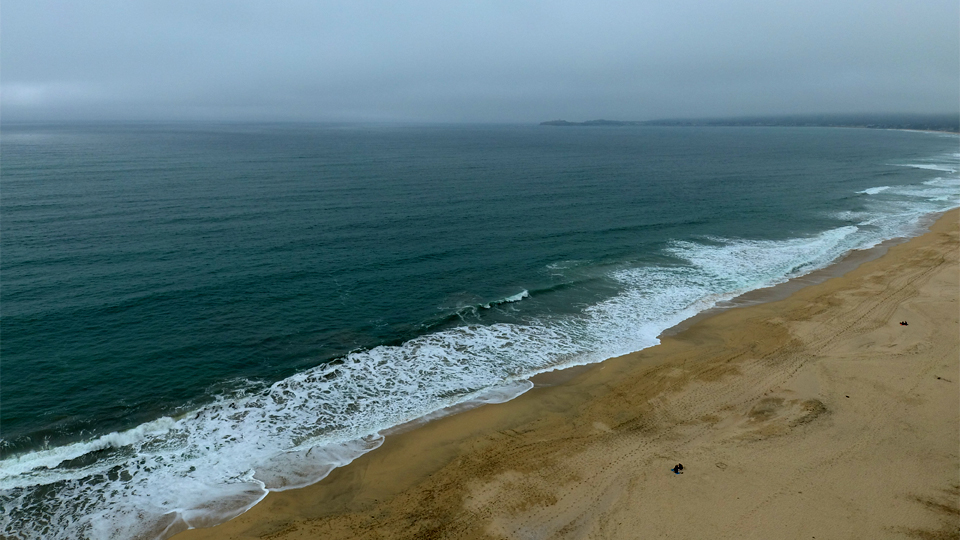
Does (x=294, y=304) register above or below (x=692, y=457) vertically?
above

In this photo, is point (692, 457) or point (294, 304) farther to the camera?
point (294, 304)

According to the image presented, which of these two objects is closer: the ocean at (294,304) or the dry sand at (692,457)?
the dry sand at (692,457)

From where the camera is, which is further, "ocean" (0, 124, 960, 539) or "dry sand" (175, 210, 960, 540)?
"ocean" (0, 124, 960, 539)

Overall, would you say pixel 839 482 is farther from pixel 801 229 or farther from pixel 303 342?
pixel 801 229

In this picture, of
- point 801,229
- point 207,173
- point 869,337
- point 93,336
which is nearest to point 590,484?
point 869,337
